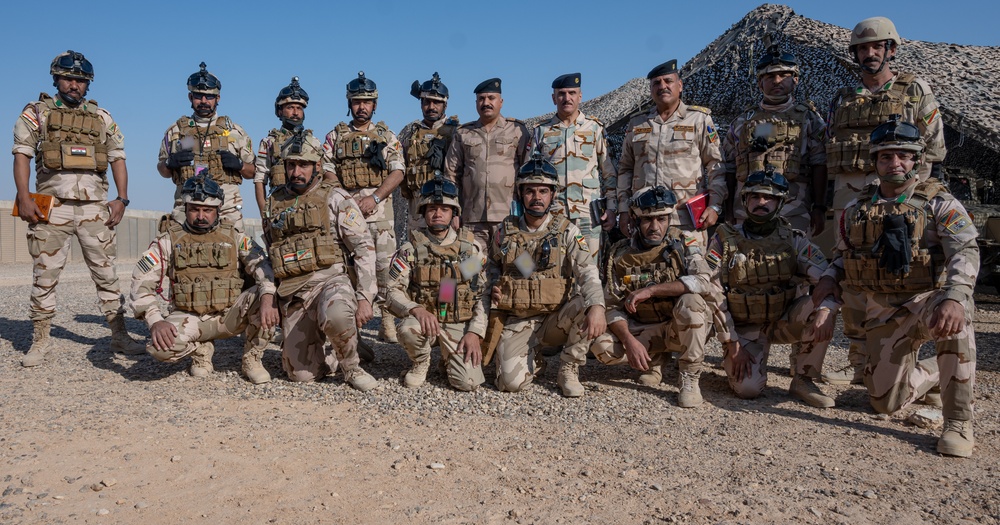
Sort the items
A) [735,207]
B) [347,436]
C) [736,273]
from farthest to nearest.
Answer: [735,207] → [736,273] → [347,436]

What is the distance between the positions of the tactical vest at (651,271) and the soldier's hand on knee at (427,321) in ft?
4.64

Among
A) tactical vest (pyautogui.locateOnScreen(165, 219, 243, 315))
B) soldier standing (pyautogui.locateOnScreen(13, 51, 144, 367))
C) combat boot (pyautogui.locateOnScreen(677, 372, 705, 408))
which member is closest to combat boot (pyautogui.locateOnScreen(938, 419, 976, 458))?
combat boot (pyautogui.locateOnScreen(677, 372, 705, 408))

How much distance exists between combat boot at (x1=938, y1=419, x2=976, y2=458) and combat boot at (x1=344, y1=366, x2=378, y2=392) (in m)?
3.59

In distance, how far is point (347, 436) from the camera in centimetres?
411

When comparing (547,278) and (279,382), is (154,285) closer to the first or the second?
(279,382)

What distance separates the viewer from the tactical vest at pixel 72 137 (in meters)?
6.16

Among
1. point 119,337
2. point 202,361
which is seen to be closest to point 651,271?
point 202,361

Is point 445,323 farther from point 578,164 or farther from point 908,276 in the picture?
point 908,276

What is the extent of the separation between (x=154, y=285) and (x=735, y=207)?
4.89m

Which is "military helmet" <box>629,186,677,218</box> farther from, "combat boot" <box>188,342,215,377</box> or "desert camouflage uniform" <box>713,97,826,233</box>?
"combat boot" <box>188,342,215,377</box>

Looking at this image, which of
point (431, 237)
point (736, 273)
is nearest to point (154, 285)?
point (431, 237)

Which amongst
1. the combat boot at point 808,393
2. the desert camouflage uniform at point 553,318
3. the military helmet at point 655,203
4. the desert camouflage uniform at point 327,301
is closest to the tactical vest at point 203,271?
the desert camouflage uniform at point 327,301

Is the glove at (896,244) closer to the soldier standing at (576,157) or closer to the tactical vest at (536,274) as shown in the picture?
the tactical vest at (536,274)

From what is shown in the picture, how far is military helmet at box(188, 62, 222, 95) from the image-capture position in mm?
6672
